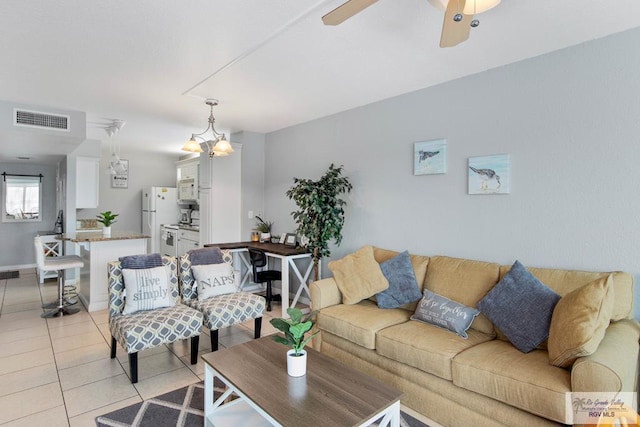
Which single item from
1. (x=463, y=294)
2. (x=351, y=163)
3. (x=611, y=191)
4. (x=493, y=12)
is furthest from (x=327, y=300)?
(x=493, y=12)

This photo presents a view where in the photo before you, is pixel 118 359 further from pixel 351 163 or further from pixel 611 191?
pixel 611 191

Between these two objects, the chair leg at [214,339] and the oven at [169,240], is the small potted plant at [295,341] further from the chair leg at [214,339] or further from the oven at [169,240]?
the oven at [169,240]

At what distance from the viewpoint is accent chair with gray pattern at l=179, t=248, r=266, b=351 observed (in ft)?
9.83

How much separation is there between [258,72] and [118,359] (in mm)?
2847

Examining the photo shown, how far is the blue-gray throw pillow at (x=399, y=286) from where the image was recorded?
117 inches

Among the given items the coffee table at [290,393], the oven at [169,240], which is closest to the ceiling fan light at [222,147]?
the coffee table at [290,393]

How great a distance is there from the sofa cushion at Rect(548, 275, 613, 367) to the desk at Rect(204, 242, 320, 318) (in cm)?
223

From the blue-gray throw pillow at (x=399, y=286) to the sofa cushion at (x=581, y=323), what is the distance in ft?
3.66

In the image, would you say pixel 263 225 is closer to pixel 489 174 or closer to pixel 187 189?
pixel 187 189

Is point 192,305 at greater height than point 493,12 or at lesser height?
lesser

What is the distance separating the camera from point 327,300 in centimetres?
309

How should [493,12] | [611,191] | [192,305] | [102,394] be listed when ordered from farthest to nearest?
1. [192,305]
2. [102,394]
3. [611,191]
4. [493,12]

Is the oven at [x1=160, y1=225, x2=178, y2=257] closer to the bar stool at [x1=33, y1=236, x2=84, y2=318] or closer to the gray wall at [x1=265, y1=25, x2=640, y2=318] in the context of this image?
the bar stool at [x1=33, y1=236, x2=84, y2=318]

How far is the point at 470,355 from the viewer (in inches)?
82.6
